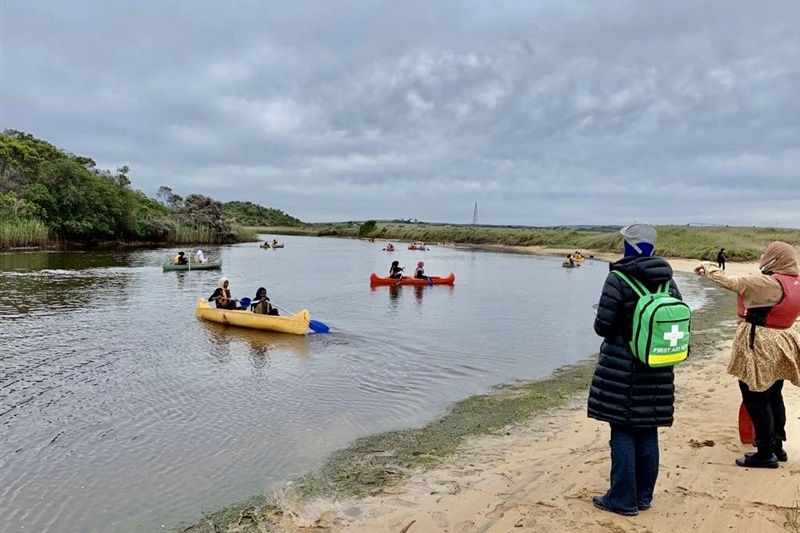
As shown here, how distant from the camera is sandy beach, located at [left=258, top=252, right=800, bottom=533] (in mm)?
4129

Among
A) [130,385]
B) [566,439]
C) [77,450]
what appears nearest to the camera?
[566,439]

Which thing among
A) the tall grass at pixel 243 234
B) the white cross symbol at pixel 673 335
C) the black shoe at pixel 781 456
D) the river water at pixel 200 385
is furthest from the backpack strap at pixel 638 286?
the tall grass at pixel 243 234

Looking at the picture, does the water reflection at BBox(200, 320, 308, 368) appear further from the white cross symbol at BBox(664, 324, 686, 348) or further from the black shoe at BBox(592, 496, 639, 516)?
the white cross symbol at BBox(664, 324, 686, 348)

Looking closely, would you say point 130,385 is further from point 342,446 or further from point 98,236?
point 98,236

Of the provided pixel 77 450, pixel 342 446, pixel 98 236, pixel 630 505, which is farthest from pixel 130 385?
pixel 98 236

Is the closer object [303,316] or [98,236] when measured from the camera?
[303,316]

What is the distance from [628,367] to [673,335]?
0.38 metres

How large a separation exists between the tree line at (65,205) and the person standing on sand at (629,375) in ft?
153

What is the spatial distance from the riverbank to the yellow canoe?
8.63 metres

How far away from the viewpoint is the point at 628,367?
12.8 ft

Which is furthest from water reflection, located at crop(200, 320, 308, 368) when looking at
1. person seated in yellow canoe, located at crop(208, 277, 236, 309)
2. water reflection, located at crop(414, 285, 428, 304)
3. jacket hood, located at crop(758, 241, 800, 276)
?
jacket hood, located at crop(758, 241, 800, 276)

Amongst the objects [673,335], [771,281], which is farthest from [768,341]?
[673,335]

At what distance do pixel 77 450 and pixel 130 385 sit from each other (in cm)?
313

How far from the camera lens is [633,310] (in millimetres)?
3844
